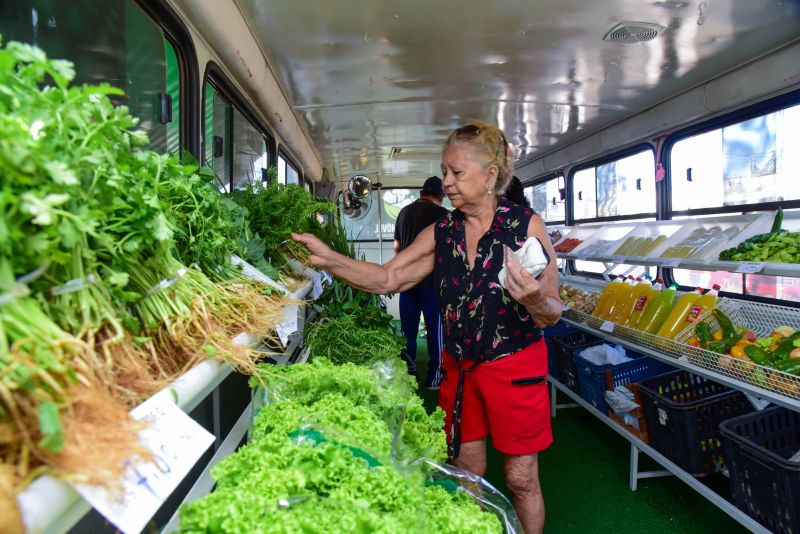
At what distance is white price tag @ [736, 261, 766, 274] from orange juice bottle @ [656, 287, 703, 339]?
436 millimetres

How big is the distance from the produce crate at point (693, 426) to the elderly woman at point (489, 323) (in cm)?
120

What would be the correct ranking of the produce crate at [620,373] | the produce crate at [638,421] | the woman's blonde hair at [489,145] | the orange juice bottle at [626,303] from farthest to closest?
the orange juice bottle at [626,303], the produce crate at [620,373], the produce crate at [638,421], the woman's blonde hair at [489,145]

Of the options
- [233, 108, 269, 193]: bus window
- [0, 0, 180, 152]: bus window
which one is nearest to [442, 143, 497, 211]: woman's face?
[0, 0, 180, 152]: bus window

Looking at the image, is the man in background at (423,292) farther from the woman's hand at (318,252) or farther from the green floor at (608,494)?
the woman's hand at (318,252)

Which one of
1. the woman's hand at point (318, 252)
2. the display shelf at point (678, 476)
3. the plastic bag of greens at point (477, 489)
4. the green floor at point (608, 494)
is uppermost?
the woman's hand at point (318, 252)

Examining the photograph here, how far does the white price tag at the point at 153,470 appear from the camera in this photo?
2.16 feet

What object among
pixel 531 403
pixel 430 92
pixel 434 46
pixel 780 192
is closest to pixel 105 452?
pixel 531 403

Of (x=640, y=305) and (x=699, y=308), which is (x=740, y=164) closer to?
(x=640, y=305)

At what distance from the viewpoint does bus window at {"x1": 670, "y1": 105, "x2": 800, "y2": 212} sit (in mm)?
3766

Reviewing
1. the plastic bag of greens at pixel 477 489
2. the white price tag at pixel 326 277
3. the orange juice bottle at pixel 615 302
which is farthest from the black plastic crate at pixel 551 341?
the plastic bag of greens at pixel 477 489

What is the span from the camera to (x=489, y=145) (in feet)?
7.45

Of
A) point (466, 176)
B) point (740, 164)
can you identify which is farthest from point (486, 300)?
point (740, 164)

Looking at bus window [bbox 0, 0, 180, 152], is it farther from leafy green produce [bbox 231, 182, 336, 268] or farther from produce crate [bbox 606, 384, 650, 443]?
produce crate [bbox 606, 384, 650, 443]

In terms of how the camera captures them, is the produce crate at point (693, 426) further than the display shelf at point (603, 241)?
No
